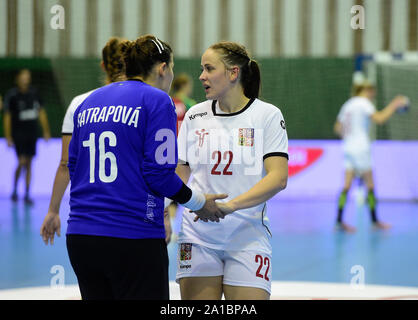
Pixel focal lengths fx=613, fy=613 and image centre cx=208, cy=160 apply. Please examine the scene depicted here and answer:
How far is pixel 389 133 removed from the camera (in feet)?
39.3

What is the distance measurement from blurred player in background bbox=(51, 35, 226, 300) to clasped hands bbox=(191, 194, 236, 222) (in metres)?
0.26

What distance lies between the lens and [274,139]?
2727 mm

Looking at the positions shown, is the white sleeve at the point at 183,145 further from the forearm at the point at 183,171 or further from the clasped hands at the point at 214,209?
the clasped hands at the point at 214,209

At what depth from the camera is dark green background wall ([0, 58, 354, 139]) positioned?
13.0m

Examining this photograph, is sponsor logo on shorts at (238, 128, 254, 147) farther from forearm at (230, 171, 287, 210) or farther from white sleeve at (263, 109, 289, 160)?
forearm at (230, 171, 287, 210)

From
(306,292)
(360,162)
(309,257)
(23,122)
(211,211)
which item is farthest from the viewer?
(23,122)

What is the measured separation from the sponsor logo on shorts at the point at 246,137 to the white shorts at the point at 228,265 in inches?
19.3

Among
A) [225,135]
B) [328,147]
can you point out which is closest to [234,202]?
[225,135]

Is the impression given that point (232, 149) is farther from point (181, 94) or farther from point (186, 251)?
point (181, 94)

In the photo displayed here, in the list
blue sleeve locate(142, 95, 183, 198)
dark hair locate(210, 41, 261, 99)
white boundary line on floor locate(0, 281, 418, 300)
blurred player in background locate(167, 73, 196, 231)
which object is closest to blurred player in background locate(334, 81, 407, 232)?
blurred player in background locate(167, 73, 196, 231)

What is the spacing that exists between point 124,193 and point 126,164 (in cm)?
11

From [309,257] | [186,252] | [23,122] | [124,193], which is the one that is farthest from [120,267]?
[23,122]

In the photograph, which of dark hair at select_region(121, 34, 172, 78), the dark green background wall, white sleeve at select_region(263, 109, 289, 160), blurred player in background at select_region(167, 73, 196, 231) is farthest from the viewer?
the dark green background wall

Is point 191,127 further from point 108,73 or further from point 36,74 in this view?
point 36,74
